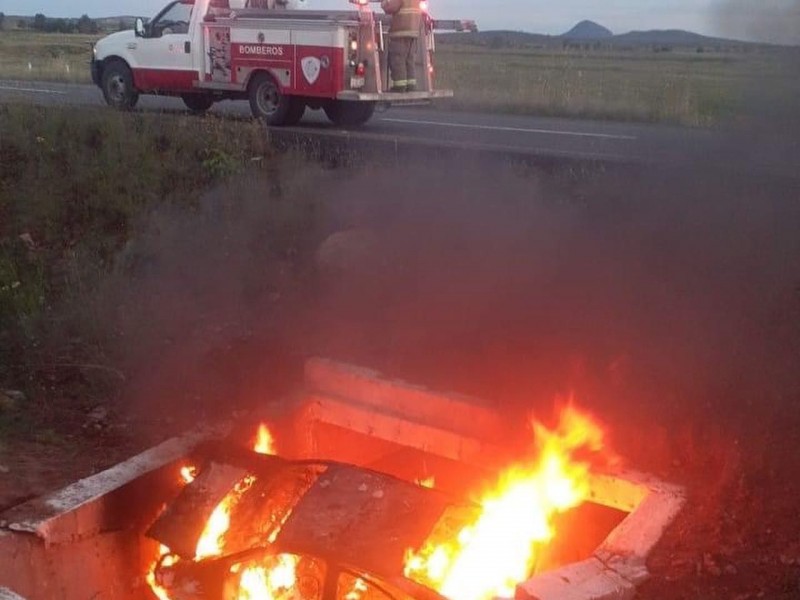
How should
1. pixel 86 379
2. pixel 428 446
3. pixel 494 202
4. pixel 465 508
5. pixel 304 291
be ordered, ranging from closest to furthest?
1. pixel 465 508
2. pixel 428 446
3. pixel 86 379
4. pixel 304 291
5. pixel 494 202

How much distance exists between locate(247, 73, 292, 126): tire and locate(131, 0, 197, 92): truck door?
120cm

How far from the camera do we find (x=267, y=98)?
14594mm

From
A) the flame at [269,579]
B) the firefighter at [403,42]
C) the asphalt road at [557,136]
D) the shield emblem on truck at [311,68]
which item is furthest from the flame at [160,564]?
the firefighter at [403,42]

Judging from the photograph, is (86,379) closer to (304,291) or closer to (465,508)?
(304,291)

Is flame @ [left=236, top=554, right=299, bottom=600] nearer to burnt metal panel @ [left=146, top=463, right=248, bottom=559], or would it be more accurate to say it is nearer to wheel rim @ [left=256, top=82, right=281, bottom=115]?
burnt metal panel @ [left=146, top=463, right=248, bottom=559]

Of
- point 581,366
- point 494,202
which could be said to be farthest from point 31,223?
point 581,366

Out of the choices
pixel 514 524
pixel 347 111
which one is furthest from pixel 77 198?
pixel 514 524

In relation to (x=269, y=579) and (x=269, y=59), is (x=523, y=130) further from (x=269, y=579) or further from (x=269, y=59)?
(x=269, y=579)

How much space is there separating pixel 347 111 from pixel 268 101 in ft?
3.87

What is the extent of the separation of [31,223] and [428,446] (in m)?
5.93

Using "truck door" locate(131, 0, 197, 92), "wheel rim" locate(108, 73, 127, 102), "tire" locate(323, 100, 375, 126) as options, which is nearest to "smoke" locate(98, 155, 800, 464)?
"tire" locate(323, 100, 375, 126)

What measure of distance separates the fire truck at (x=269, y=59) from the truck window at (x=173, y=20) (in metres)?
0.02

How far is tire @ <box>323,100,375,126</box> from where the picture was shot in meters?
14.9

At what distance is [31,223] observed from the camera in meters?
10.1
